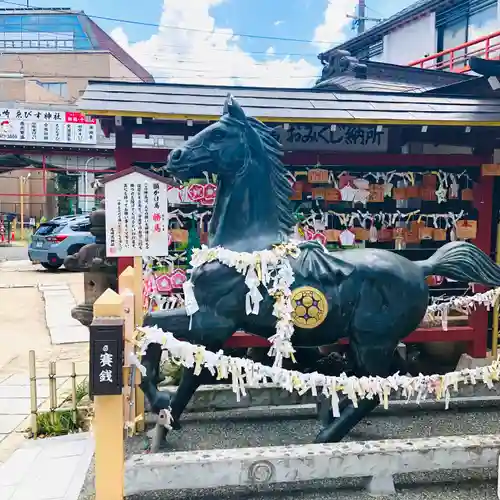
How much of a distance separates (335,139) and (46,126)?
1629 centimetres

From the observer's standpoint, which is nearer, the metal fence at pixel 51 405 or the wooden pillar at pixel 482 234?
the metal fence at pixel 51 405

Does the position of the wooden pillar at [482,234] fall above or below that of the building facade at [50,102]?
below

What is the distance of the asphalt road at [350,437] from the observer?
11.6ft

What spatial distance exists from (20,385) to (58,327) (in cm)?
315

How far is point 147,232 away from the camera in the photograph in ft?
14.8

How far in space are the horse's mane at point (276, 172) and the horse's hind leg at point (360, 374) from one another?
1061mm

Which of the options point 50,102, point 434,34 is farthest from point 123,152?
point 50,102

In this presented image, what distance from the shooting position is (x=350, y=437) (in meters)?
4.44

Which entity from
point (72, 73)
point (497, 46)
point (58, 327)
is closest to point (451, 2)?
point (497, 46)

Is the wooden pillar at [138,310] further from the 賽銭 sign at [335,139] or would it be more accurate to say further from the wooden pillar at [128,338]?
the 賽銭 sign at [335,139]

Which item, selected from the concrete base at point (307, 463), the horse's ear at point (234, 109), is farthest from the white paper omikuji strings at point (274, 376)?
the horse's ear at point (234, 109)

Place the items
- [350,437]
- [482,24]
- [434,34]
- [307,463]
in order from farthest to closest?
1. [434,34]
2. [482,24]
3. [350,437]
4. [307,463]

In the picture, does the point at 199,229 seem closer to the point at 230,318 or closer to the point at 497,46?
the point at 230,318

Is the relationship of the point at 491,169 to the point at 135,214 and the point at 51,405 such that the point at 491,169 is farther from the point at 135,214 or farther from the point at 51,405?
the point at 51,405
